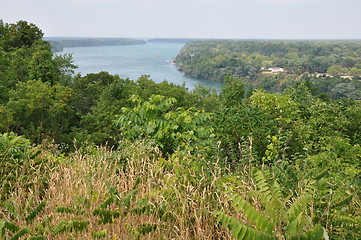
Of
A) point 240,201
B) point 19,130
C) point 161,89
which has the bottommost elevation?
point 19,130

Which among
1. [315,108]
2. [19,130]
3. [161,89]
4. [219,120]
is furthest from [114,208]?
[161,89]

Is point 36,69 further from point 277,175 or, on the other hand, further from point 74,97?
point 277,175

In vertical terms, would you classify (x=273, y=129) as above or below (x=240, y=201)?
below

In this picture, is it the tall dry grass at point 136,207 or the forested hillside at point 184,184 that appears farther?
the tall dry grass at point 136,207

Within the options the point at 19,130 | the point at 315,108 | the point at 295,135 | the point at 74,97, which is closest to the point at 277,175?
the point at 295,135

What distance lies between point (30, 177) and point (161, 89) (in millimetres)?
25463

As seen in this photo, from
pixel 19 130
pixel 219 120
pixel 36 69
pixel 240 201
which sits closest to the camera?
pixel 240 201

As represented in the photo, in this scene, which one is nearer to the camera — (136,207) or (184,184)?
(136,207)

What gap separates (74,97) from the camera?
30719 mm

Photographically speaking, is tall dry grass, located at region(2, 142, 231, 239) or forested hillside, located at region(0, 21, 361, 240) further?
tall dry grass, located at region(2, 142, 231, 239)

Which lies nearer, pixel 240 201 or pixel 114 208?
pixel 240 201

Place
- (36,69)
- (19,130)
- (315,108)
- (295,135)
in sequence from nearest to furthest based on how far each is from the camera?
1. (295,135)
2. (315,108)
3. (19,130)
4. (36,69)

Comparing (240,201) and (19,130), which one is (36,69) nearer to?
(19,130)

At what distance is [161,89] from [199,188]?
2631 centimetres
